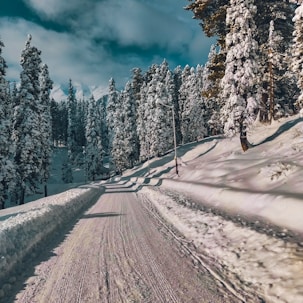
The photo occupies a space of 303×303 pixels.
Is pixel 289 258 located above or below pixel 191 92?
below

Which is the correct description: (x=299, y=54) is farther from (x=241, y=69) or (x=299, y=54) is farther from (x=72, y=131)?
(x=72, y=131)

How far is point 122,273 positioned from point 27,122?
3376 centimetres

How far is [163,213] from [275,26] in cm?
2336

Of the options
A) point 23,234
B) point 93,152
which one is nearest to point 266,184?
point 23,234

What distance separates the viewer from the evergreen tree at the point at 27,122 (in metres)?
35.5

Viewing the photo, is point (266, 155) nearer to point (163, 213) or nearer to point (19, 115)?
point (163, 213)

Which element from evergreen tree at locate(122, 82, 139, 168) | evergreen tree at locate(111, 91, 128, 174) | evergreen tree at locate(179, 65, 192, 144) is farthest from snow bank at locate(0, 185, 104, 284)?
evergreen tree at locate(179, 65, 192, 144)

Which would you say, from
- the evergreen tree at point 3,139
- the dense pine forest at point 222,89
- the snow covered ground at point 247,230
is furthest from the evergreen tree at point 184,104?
the snow covered ground at point 247,230

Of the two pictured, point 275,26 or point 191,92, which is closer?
point 275,26

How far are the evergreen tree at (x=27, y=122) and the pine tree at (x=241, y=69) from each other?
22.5 metres

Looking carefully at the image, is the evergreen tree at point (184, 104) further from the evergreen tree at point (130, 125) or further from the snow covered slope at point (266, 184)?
the snow covered slope at point (266, 184)

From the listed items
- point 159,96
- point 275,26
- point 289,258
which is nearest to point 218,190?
point 289,258

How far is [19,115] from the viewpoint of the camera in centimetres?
3650

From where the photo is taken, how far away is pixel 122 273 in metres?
5.91
